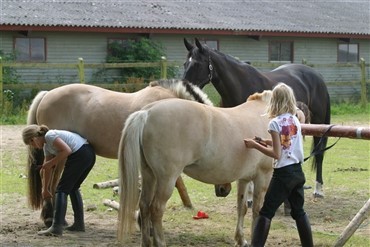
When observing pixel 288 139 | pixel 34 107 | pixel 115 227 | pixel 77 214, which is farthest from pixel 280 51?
pixel 288 139

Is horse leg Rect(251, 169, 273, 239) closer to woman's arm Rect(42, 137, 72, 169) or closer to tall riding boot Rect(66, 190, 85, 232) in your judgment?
woman's arm Rect(42, 137, 72, 169)

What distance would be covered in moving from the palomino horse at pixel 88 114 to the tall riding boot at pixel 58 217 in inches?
17.2

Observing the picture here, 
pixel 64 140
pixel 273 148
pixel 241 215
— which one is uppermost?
pixel 273 148

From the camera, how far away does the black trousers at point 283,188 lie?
7113 mm

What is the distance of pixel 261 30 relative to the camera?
107 feet

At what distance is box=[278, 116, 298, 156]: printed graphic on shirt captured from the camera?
23.2 feet

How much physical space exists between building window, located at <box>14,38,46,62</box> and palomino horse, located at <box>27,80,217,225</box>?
18882mm

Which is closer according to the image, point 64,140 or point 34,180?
point 64,140

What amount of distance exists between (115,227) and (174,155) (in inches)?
98.0

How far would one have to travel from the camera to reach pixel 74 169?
8.69 m

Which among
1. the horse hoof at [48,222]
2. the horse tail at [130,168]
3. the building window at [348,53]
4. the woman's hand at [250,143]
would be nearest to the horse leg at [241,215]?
the woman's hand at [250,143]

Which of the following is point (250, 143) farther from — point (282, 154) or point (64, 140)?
point (64, 140)

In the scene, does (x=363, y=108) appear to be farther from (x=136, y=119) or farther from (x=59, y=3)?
(x=136, y=119)

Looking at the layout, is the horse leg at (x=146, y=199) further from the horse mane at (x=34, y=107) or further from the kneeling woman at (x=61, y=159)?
the horse mane at (x=34, y=107)
